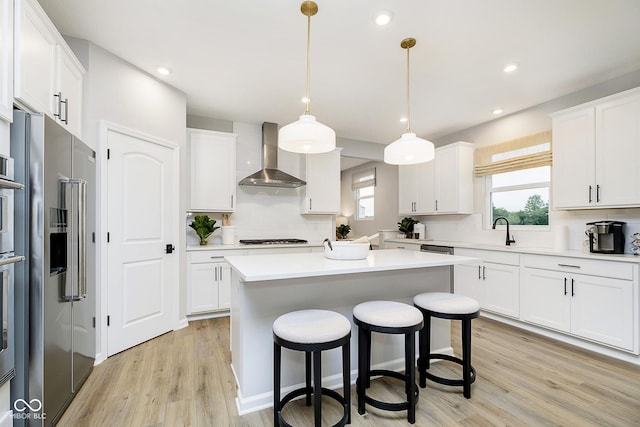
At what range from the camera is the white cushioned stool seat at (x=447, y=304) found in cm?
196

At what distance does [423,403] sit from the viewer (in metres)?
1.95

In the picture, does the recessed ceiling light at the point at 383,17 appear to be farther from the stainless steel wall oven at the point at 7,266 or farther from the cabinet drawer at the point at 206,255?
the cabinet drawer at the point at 206,255

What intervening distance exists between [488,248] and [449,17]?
8.77 ft

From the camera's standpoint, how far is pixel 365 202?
25.1 ft

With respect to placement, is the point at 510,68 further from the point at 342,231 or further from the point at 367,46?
the point at 342,231

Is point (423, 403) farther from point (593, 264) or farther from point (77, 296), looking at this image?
point (77, 296)

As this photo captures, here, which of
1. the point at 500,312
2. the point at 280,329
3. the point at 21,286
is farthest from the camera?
the point at 500,312

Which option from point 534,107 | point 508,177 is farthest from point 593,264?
point 534,107

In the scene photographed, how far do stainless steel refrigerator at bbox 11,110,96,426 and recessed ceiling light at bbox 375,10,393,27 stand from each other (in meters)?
2.18

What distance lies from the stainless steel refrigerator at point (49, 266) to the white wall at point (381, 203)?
551cm

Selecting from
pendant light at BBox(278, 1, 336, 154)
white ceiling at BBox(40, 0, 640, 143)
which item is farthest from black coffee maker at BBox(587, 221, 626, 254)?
pendant light at BBox(278, 1, 336, 154)

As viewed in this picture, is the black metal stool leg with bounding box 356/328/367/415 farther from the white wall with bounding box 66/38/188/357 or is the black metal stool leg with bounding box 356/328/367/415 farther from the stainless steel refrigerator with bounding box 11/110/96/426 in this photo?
the white wall with bounding box 66/38/188/357

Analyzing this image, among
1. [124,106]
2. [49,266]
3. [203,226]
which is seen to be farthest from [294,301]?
[124,106]

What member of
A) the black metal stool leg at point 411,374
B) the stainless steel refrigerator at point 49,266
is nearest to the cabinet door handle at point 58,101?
the stainless steel refrigerator at point 49,266
